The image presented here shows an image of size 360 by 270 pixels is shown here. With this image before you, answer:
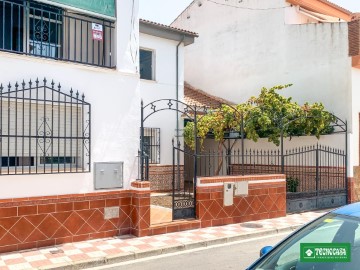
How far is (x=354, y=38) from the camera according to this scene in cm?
1327

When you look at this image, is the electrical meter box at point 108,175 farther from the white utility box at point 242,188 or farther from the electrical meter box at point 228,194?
the white utility box at point 242,188

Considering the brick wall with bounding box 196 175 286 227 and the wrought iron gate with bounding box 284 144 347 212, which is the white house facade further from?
the wrought iron gate with bounding box 284 144 347 212

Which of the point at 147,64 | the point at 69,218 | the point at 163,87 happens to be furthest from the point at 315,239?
the point at 147,64

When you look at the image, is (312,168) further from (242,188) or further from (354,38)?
(242,188)

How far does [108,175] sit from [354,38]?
10.2 m

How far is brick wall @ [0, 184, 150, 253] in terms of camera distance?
22.8 ft

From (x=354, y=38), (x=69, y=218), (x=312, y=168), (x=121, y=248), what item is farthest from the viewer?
(x=312, y=168)

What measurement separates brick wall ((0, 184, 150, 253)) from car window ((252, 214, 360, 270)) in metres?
5.19

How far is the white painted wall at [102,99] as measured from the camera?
23.5 feet

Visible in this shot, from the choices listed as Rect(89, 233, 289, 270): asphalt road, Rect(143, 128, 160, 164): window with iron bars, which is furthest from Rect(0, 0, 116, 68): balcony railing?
Rect(143, 128, 160, 164): window with iron bars

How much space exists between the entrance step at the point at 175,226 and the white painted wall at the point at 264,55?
7.42 meters

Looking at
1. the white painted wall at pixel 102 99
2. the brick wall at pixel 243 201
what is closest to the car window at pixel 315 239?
the white painted wall at pixel 102 99

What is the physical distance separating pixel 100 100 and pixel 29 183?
7.44ft

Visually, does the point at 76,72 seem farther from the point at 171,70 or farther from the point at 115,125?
the point at 171,70
